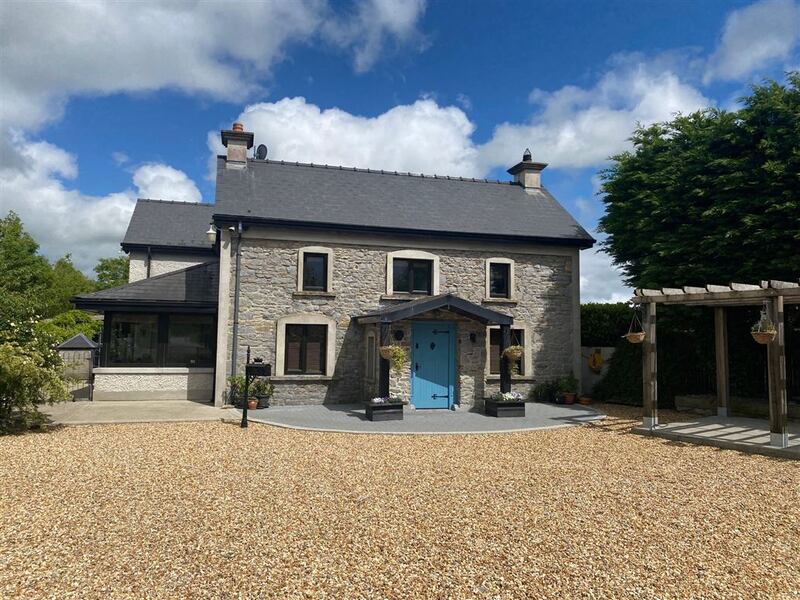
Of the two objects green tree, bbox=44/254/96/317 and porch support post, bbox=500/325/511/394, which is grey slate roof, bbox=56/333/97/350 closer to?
porch support post, bbox=500/325/511/394

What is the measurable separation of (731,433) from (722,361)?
2.75 m

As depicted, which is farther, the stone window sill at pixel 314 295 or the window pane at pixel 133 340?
Result: the window pane at pixel 133 340

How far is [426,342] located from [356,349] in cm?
230

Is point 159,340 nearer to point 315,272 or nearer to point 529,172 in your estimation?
point 315,272

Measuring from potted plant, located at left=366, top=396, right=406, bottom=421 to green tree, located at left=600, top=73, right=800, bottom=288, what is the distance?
8104 millimetres

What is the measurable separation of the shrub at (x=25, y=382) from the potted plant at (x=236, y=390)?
421 cm

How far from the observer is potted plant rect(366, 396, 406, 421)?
12.3 metres

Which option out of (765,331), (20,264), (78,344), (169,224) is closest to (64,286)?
(20,264)

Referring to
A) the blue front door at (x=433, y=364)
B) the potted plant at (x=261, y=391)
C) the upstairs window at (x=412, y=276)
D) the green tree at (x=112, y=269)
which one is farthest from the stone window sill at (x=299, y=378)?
the green tree at (x=112, y=269)

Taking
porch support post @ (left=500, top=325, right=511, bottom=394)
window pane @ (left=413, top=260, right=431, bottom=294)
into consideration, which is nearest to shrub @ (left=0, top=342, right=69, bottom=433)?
window pane @ (left=413, top=260, right=431, bottom=294)

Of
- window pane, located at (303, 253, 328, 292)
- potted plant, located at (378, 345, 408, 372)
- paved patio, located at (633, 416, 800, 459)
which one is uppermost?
window pane, located at (303, 253, 328, 292)

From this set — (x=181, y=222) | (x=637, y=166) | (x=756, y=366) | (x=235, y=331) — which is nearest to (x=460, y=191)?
(x=637, y=166)

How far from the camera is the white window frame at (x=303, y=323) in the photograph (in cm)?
1447

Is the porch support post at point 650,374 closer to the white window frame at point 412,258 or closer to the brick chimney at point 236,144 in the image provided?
the white window frame at point 412,258
